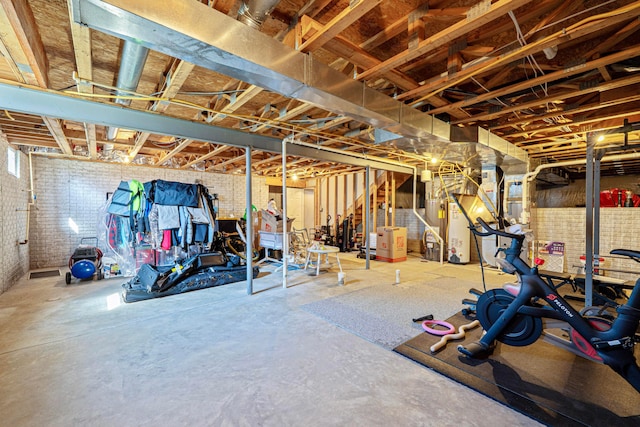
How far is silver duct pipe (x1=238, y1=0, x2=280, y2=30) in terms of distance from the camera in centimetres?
168

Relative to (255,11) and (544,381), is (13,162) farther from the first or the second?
(544,381)

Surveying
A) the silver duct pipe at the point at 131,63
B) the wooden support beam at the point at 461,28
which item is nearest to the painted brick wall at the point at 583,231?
the wooden support beam at the point at 461,28

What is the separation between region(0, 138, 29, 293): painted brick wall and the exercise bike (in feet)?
20.7

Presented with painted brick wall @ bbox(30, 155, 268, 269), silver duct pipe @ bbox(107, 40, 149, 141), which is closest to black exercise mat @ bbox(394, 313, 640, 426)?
silver duct pipe @ bbox(107, 40, 149, 141)

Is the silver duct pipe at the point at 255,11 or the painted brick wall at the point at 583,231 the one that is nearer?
the silver duct pipe at the point at 255,11

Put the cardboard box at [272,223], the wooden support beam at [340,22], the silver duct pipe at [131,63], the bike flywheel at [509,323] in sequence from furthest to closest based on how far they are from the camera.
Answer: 1. the cardboard box at [272,223]
2. the bike flywheel at [509,323]
3. the silver duct pipe at [131,63]
4. the wooden support beam at [340,22]

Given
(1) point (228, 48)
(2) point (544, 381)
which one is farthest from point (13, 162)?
(2) point (544, 381)

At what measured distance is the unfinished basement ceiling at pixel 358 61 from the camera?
1.74m

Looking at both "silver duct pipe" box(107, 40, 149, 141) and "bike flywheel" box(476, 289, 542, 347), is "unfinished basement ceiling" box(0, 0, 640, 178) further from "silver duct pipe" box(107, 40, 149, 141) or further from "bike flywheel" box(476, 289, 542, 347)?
"bike flywheel" box(476, 289, 542, 347)

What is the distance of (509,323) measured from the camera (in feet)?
7.20

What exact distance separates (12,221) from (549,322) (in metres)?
7.45

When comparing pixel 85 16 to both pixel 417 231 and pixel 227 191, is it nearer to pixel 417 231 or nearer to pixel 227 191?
pixel 227 191

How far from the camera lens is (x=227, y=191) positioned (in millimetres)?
8570

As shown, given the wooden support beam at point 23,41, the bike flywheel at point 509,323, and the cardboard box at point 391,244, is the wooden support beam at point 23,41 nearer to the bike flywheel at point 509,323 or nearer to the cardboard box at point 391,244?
the bike flywheel at point 509,323
